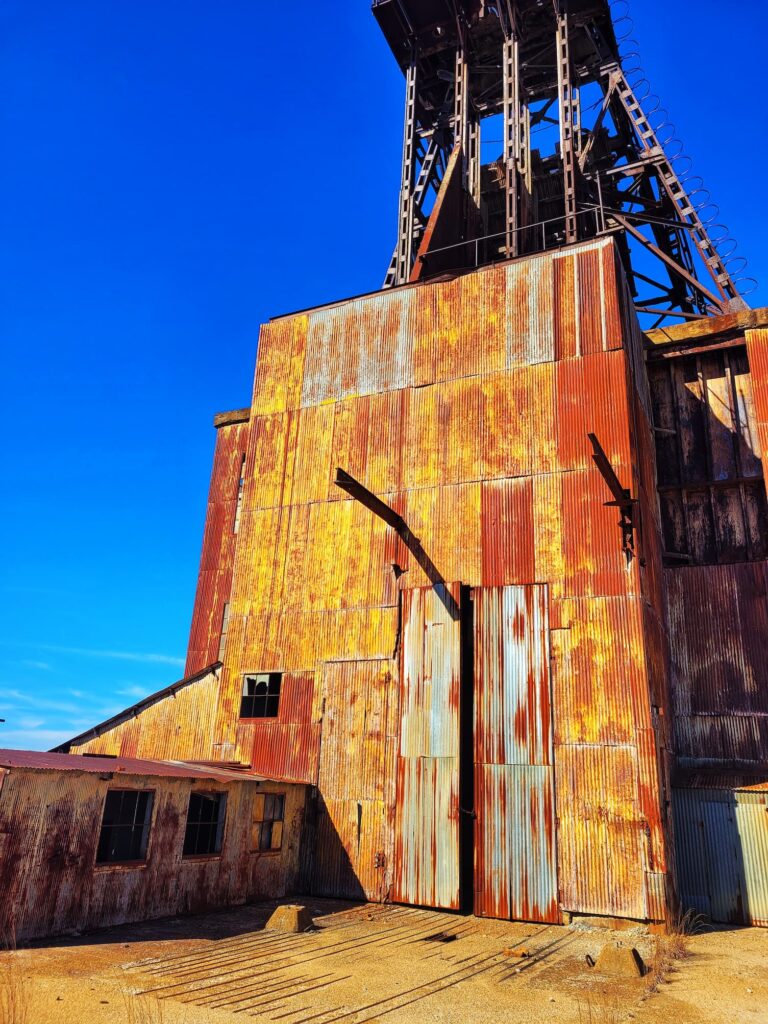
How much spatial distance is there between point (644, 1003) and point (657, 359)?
58.3ft

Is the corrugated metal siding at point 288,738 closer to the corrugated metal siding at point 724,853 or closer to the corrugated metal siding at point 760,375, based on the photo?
the corrugated metal siding at point 724,853

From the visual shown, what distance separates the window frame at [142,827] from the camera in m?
13.0

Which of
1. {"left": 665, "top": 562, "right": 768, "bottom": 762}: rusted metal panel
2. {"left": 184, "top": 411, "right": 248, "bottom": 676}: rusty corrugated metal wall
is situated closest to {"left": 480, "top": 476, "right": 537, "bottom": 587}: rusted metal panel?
{"left": 665, "top": 562, "right": 768, "bottom": 762}: rusted metal panel

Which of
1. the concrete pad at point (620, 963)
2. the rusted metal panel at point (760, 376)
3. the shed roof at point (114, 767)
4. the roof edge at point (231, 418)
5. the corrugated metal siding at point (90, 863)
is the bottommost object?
the concrete pad at point (620, 963)

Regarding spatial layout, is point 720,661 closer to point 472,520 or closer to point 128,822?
point 472,520

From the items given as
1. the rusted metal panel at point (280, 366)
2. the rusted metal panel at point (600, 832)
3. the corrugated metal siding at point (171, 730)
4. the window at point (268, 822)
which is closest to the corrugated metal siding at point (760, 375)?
the rusted metal panel at point (600, 832)

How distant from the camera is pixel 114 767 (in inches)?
539

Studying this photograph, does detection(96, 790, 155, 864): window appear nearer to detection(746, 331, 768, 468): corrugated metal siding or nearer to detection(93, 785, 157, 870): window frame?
detection(93, 785, 157, 870): window frame

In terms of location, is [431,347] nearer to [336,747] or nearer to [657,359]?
[657,359]

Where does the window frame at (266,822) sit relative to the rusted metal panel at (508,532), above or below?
below

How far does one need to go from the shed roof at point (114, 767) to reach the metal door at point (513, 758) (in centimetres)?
513

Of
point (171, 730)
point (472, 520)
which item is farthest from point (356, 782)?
point (472, 520)

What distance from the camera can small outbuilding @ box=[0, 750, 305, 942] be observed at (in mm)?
11641

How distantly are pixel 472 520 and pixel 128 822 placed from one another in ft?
33.1
